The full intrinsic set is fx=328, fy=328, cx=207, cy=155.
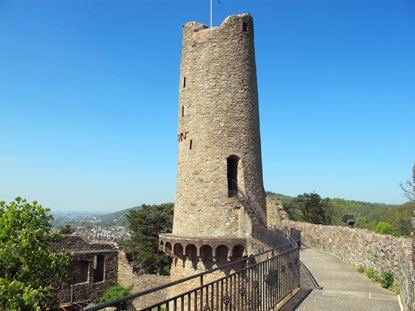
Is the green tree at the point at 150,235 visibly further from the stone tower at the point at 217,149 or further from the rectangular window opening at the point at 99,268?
the stone tower at the point at 217,149

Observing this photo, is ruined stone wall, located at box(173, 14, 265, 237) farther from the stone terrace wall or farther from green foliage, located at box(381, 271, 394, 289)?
green foliage, located at box(381, 271, 394, 289)

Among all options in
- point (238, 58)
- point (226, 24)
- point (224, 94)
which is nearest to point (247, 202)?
point (224, 94)

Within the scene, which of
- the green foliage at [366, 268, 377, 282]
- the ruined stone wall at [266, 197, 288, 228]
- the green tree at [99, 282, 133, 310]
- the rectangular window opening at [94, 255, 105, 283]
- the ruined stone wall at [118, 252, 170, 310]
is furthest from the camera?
the rectangular window opening at [94, 255, 105, 283]

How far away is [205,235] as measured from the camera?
12742 mm

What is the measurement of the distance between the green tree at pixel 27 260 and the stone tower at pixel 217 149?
14.8 ft

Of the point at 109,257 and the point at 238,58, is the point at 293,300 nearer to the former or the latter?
the point at 238,58

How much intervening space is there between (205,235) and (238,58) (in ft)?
24.7

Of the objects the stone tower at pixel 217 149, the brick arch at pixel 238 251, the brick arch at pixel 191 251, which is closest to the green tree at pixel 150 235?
the stone tower at pixel 217 149

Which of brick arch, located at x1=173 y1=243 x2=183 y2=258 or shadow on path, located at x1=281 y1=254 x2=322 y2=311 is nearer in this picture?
shadow on path, located at x1=281 y1=254 x2=322 y2=311

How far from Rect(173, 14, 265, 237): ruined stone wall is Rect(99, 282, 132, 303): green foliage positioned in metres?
13.6

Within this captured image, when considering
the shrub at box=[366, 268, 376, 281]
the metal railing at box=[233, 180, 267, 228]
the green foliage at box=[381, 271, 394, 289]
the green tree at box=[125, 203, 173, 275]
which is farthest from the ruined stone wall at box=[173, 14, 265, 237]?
the green tree at box=[125, 203, 173, 275]

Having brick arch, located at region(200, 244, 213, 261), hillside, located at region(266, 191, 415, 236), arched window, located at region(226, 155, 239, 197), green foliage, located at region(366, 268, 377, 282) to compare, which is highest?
arched window, located at region(226, 155, 239, 197)

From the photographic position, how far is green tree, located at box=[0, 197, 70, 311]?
11.1 metres

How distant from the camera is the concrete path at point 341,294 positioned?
6.29 meters
